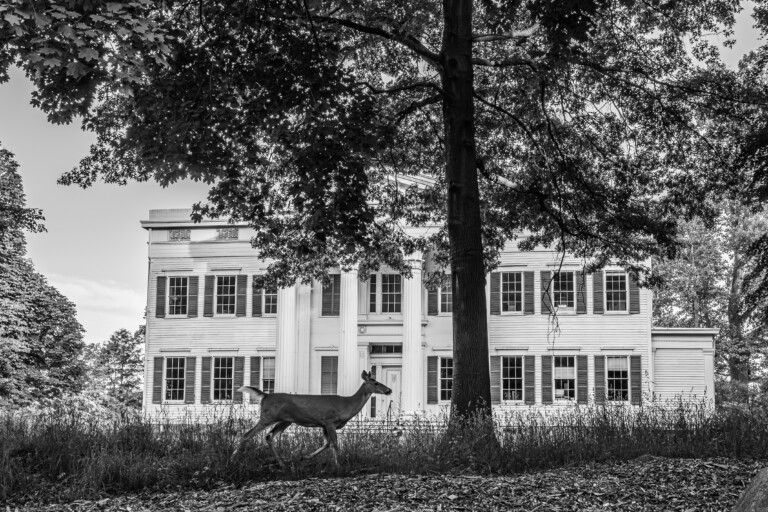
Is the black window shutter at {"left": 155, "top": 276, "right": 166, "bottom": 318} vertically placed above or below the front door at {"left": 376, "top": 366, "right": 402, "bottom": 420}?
above

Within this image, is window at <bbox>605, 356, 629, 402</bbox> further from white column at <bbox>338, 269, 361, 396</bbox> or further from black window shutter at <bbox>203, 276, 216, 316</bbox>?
black window shutter at <bbox>203, 276, 216, 316</bbox>

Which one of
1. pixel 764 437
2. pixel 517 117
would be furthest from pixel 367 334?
pixel 764 437

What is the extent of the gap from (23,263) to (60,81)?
96.0 ft

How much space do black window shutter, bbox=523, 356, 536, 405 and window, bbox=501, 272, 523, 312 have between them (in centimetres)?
211

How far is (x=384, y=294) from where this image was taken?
115 ft

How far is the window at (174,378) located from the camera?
3466 cm

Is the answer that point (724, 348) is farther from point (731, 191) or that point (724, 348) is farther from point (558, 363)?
point (731, 191)

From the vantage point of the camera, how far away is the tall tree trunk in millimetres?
12406

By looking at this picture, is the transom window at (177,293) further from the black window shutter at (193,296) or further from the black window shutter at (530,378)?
the black window shutter at (530,378)

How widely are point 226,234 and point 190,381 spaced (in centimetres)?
641

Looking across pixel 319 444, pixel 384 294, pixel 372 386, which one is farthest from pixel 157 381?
pixel 372 386

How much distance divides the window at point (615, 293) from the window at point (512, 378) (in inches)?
168

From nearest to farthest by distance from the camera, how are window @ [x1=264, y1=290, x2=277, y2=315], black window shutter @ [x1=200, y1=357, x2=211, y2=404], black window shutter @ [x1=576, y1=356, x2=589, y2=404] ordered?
1. black window shutter @ [x1=576, y1=356, x2=589, y2=404]
2. black window shutter @ [x1=200, y1=357, x2=211, y2=404]
3. window @ [x1=264, y1=290, x2=277, y2=315]

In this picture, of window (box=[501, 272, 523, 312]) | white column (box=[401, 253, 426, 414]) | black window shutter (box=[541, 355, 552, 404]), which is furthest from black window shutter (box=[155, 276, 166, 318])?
black window shutter (box=[541, 355, 552, 404])
